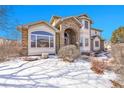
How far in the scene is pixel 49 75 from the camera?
6188mm

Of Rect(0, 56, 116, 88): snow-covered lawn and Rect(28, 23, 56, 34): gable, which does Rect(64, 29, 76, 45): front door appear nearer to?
Rect(28, 23, 56, 34): gable

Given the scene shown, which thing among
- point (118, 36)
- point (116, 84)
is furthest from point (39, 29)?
point (116, 84)

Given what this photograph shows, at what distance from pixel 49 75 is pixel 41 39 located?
3936 millimetres

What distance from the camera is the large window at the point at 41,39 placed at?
31.0ft

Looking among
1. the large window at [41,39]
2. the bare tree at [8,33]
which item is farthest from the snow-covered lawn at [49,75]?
the large window at [41,39]

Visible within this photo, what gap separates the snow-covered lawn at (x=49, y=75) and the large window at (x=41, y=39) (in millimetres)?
1683

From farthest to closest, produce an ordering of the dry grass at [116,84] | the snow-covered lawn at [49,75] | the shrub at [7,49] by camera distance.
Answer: the shrub at [7,49], the dry grass at [116,84], the snow-covered lawn at [49,75]

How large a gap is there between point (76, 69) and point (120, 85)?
1.97 m

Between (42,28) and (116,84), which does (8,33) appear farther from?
(116,84)

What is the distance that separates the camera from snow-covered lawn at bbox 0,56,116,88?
541 centimetres

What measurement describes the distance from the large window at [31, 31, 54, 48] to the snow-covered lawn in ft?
5.52

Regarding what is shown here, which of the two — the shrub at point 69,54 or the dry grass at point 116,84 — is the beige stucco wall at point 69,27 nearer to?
the shrub at point 69,54

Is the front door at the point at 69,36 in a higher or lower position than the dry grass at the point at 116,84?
higher
